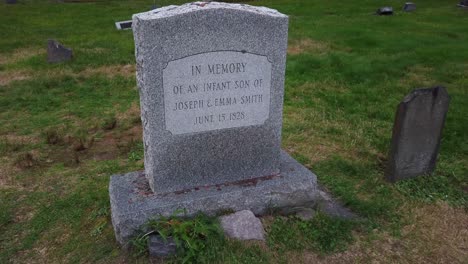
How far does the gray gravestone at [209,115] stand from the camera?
3.32m

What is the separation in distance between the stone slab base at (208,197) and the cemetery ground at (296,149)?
194mm

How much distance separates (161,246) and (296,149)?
262cm

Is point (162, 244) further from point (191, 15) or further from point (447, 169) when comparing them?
point (447, 169)

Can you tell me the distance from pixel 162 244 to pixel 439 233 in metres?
2.43

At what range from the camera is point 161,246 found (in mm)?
3238

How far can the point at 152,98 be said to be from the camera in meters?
3.37

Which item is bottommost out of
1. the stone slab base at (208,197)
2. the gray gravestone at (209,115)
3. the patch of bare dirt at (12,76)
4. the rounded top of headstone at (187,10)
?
the patch of bare dirt at (12,76)

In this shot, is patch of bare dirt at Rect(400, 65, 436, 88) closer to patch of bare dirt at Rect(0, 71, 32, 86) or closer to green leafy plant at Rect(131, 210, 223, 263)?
green leafy plant at Rect(131, 210, 223, 263)

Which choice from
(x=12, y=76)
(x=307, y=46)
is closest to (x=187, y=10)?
(x=12, y=76)

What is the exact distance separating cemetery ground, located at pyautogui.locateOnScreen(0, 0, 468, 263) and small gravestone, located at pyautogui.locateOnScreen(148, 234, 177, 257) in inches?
3.5

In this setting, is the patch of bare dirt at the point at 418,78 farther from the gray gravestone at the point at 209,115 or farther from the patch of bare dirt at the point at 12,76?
the patch of bare dirt at the point at 12,76

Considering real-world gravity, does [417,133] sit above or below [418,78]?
above

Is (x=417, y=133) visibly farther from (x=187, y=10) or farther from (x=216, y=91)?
(x=187, y=10)

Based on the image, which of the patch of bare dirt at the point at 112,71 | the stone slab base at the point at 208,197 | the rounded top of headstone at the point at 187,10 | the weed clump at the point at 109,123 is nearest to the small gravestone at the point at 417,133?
the stone slab base at the point at 208,197
